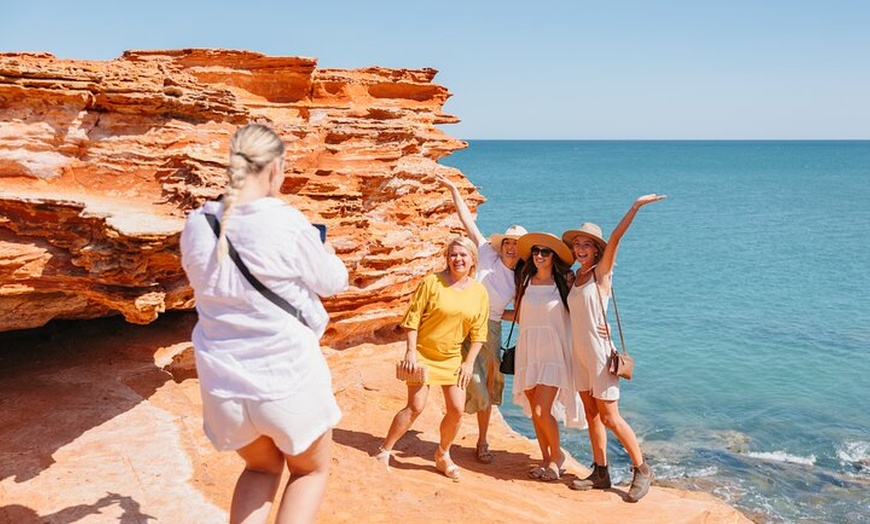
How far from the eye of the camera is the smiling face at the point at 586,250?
21.2ft

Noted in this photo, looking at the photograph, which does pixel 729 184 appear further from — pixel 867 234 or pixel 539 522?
pixel 539 522

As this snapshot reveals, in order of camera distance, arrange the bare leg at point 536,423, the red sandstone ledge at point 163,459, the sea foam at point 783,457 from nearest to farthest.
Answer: the red sandstone ledge at point 163,459, the bare leg at point 536,423, the sea foam at point 783,457

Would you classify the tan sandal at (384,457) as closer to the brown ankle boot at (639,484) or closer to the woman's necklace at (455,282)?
the woman's necklace at (455,282)

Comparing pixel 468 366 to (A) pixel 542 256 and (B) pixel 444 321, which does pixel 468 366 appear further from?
(A) pixel 542 256

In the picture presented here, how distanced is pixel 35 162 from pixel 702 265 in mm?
29198

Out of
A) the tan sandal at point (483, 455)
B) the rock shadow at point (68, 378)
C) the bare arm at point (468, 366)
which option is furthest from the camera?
the tan sandal at point (483, 455)

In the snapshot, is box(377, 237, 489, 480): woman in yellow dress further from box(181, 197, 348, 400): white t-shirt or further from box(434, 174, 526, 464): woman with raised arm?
box(181, 197, 348, 400): white t-shirt

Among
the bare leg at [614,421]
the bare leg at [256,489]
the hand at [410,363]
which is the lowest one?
the bare leg at [614,421]

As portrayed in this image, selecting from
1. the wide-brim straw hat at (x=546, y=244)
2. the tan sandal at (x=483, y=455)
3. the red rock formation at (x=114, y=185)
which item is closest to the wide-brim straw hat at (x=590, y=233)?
the wide-brim straw hat at (x=546, y=244)

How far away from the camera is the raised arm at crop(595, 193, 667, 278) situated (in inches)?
240

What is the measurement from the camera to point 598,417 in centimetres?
676

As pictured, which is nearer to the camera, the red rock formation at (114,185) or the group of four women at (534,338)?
the red rock formation at (114,185)

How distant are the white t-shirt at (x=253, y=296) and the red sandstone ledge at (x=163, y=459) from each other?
2211 mm

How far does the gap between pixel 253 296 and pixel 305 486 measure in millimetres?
951
